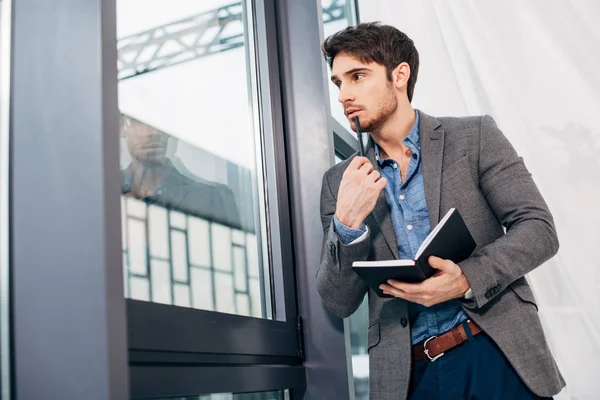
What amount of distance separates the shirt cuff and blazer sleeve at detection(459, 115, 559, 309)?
26cm

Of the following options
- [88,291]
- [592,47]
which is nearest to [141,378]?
[88,291]

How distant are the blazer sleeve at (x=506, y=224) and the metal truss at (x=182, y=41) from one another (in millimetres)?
801

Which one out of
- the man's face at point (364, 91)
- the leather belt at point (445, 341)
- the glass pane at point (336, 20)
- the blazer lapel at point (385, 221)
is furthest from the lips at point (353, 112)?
the leather belt at point (445, 341)

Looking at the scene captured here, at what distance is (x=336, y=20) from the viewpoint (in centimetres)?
270

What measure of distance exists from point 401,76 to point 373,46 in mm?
127

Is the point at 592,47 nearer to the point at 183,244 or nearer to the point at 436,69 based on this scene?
the point at 436,69

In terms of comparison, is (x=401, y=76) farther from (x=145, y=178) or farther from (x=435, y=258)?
(x=145, y=178)

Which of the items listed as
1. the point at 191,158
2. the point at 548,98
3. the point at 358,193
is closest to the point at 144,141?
the point at 191,158

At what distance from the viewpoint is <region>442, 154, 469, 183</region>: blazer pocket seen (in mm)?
1820

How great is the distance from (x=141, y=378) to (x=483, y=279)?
30.8 inches

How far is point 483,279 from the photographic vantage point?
1.61 meters

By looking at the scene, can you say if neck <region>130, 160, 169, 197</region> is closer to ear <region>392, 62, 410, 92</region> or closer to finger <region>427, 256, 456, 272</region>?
finger <region>427, 256, 456, 272</region>

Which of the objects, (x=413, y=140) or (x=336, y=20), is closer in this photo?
(x=413, y=140)

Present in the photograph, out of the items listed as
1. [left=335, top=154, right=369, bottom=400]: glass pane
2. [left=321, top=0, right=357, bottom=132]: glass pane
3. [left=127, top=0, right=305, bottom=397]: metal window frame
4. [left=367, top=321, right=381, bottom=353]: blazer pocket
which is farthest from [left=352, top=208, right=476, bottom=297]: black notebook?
[left=321, top=0, right=357, bottom=132]: glass pane
